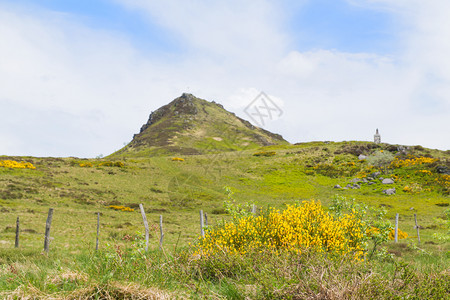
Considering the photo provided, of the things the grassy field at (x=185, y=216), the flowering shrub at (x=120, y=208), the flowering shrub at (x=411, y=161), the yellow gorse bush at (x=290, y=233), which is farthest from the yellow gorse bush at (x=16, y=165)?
the flowering shrub at (x=411, y=161)

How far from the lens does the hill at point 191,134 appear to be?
12176 centimetres

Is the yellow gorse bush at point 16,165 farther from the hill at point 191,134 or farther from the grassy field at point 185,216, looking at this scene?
the hill at point 191,134

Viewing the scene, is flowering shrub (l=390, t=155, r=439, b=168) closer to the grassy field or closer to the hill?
the grassy field

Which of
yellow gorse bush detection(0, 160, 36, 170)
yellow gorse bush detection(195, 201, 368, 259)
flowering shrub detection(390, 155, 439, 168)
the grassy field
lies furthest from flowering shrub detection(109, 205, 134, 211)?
flowering shrub detection(390, 155, 439, 168)

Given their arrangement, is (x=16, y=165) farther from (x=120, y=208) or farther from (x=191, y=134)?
(x=191, y=134)

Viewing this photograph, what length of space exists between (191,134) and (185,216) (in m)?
108

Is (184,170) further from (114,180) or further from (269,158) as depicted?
(269,158)

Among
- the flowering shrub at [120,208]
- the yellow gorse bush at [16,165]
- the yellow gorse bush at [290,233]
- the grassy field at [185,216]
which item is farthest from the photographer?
the yellow gorse bush at [16,165]

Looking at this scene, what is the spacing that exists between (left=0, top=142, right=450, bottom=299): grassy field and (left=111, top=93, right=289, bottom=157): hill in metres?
47.9

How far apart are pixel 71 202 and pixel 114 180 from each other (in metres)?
13.5

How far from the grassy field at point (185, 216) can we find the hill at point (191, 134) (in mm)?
47850

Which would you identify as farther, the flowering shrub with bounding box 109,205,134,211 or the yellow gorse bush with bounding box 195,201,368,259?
the flowering shrub with bounding box 109,205,134,211

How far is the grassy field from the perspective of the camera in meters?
3.98

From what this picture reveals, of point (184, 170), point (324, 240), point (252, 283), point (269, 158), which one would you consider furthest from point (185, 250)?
point (269, 158)
